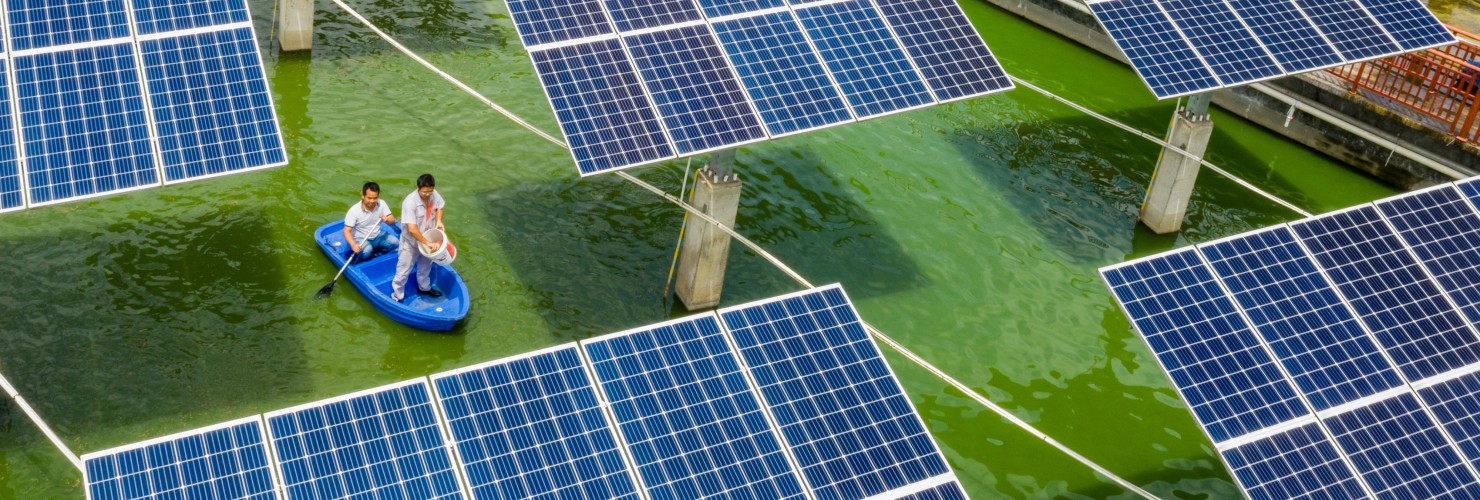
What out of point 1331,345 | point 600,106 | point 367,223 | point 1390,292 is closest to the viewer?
point 1331,345

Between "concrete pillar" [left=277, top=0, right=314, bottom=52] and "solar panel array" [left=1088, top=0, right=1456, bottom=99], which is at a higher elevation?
"solar panel array" [left=1088, top=0, right=1456, bottom=99]

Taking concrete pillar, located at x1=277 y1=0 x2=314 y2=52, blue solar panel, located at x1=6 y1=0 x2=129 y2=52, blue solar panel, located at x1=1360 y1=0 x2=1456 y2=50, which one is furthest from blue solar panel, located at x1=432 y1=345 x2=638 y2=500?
blue solar panel, located at x1=1360 y1=0 x2=1456 y2=50

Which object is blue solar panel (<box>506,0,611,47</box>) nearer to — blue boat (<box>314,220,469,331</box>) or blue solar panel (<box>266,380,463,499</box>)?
blue boat (<box>314,220,469,331</box>)

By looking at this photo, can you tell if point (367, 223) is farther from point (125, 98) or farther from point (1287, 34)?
point (1287, 34)

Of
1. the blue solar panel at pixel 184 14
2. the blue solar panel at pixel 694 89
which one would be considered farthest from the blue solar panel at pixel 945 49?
the blue solar panel at pixel 184 14

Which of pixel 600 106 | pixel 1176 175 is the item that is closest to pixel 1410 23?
pixel 1176 175

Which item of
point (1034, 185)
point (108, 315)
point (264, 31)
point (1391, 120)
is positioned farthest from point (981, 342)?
point (264, 31)

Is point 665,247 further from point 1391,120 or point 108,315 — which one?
point 1391,120
